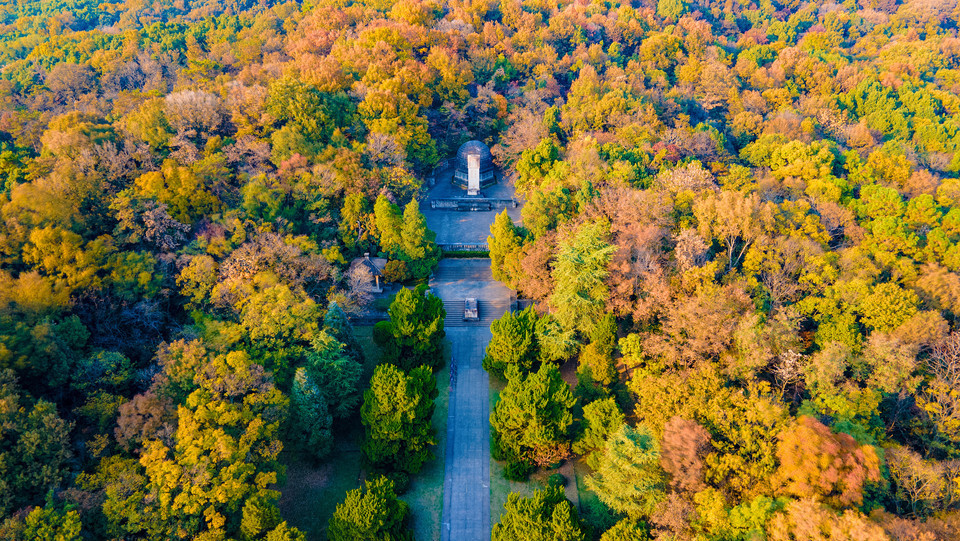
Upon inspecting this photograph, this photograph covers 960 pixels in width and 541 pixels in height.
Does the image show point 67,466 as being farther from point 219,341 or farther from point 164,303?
point 164,303

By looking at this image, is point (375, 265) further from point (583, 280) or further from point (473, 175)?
point (583, 280)

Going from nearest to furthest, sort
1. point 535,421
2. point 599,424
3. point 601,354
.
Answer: point 535,421, point 599,424, point 601,354

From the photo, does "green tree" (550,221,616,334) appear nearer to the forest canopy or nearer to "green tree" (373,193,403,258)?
the forest canopy

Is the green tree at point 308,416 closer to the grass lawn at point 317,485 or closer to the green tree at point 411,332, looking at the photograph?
the grass lawn at point 317,485

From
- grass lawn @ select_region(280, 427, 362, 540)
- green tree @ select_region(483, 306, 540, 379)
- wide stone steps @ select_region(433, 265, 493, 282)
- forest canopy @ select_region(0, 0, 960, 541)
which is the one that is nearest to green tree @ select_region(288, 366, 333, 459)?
forest canopy @ select_region(0, 0, 960, 541)

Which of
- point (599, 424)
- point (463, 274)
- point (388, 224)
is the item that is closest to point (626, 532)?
point (599, 424)

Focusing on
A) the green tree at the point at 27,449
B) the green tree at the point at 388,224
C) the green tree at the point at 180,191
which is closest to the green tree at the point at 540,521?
the green tree at the point at 27,449

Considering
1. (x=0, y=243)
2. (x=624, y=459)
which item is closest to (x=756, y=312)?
(x=624, y=459)
